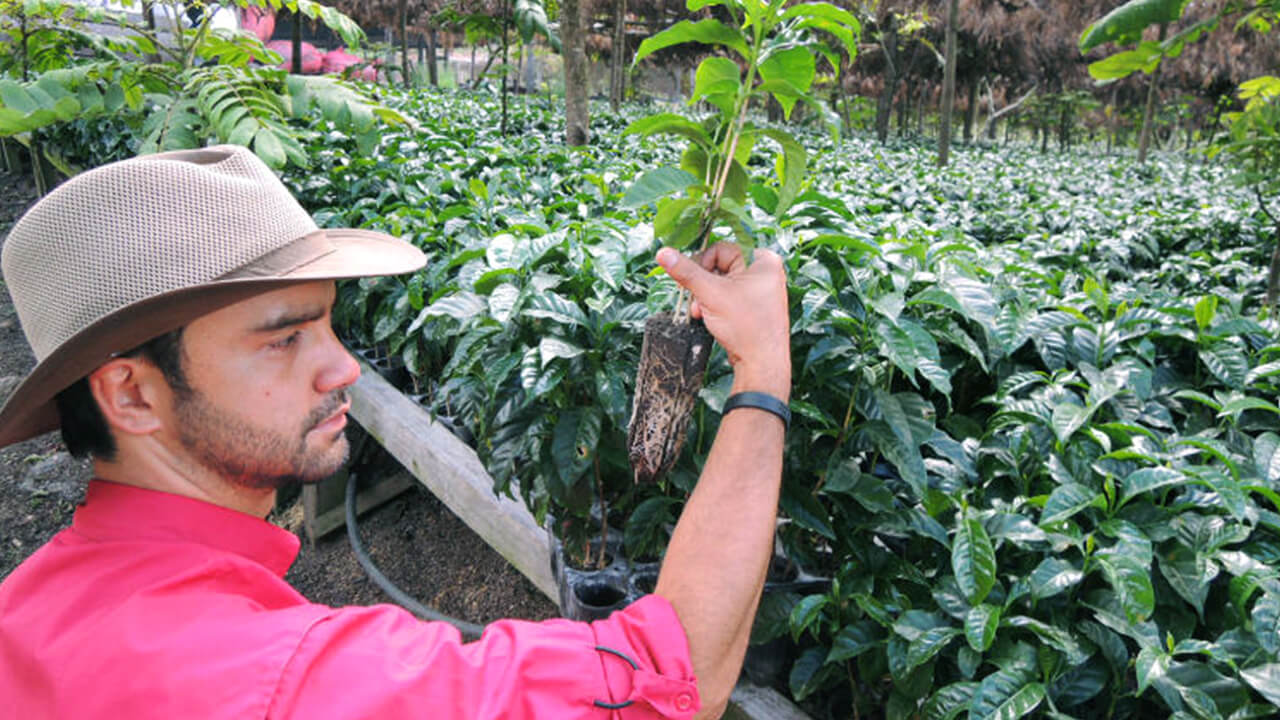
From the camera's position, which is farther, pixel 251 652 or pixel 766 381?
pixel 766 381

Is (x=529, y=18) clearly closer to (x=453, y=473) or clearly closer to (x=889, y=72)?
(x=453, y=473)

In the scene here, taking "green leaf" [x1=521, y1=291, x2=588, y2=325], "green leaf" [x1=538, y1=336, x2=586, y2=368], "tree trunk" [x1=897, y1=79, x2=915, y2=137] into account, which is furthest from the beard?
"tree trunk" [x1=897, y1=79, x2=915, y2=137]

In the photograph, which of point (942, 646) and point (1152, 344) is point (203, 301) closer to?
point (942, 646)

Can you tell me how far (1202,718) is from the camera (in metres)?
1.12

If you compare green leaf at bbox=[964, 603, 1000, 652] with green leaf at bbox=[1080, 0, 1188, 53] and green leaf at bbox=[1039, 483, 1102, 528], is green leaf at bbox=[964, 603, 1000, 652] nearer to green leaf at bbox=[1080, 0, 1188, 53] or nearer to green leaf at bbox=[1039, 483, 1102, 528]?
green leaf at bbox=[1039, 483, 1102, 528]

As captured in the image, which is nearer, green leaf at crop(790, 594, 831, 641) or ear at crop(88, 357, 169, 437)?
ear at crop(88, 357, 169, 437)

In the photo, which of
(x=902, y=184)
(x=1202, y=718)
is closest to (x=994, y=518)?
(x=1202, y=718)

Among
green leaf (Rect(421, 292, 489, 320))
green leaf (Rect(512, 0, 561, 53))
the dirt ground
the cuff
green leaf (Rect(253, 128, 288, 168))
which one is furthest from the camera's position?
green leaf (Rect(512, 0, 561, 53))

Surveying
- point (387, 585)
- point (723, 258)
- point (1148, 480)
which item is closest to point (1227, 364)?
point (1148, 480)

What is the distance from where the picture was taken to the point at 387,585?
138 inches

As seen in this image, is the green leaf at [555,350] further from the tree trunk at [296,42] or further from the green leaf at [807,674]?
the tree trunk at [296,42]

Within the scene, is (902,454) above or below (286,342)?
below

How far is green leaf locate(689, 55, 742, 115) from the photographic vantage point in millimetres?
1355

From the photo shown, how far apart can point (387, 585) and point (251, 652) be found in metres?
2.75
